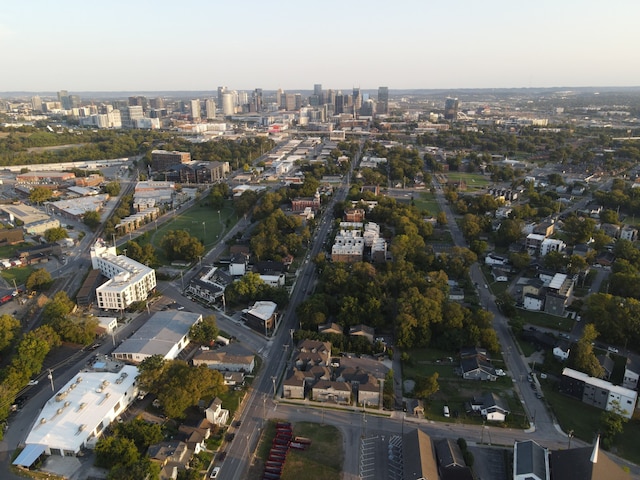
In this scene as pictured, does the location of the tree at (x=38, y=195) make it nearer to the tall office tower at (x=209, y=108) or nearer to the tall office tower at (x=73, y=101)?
the tall office tower at (x=209, y=108)

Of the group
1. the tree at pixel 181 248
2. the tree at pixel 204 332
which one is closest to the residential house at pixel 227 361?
the tree at pixel 204 332

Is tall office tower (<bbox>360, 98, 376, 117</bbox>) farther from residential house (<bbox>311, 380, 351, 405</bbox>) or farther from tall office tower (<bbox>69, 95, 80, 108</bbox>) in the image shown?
residential house (<bbox>311, 380, 351, 405</bbox>)

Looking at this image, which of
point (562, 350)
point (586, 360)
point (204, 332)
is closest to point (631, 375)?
point (586, 360)

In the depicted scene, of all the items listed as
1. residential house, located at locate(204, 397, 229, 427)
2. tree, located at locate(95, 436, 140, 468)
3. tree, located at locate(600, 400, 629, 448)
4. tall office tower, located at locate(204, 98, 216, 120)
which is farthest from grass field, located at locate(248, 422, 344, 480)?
tall office tower, located at locate(204, 98, 216, 120)

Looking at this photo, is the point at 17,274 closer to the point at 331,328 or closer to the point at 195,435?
the point at 195,435

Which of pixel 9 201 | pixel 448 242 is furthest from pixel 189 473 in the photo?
pixel 9 201

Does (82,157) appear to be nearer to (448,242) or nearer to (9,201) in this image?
(9,201)
